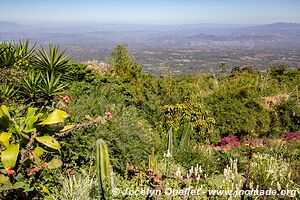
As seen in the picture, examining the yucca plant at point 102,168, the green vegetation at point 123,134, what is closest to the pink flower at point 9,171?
the green vegetation at point 123,134

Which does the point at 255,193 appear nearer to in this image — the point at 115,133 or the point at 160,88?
the point at 115,133

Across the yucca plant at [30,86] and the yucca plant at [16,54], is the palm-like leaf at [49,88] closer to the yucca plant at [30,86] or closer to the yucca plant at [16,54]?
the yucca plant at [30,86]

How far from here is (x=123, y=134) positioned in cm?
615

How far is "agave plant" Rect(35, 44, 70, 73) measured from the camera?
8.41 meters

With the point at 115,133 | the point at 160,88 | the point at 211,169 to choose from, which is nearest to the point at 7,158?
the point at 115,133

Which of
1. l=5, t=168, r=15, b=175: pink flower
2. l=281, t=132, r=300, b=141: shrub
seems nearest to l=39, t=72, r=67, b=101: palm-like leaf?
l=5, t=168, r=15, b=175: pink flower

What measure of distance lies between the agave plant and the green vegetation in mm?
26

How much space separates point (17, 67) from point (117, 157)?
382 cm

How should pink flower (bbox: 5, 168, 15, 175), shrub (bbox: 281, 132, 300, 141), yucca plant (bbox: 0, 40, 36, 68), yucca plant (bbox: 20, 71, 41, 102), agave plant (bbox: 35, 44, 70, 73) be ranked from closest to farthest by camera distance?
pink flower (bbox: 5, 168, 15, 175), yucca plant (bbox: 20, 71, 41, 102), yucca plant (bbox: 0, 40, 36, 68), agave plant (bbox: 35, 44, 70, 73), shrub (bbox: 281, 132, 300, 141)

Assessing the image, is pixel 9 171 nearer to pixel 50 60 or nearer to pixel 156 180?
pixel 156 180

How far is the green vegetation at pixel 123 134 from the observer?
2.72 meters

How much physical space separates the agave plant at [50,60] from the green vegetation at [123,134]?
3cm

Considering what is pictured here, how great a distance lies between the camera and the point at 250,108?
44.6 ft

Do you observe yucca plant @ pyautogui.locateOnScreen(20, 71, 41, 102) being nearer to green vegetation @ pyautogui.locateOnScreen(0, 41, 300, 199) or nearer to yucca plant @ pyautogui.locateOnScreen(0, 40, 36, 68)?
green vegetation @ pyautogui.locateOnScreen(0, 41, 300, 199)
